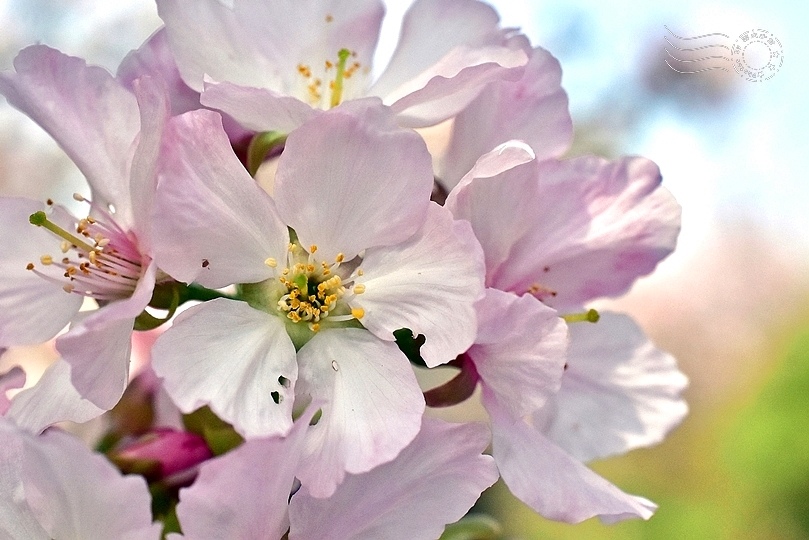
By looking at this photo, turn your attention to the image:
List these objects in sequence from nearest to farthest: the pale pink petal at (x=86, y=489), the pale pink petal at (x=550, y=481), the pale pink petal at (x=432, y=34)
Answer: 1. the pale pink petal at (x=86, y=489)
2. the pale pink petal at (x=550, y=481)
3. the pale pink petal at (x=432, y=34)

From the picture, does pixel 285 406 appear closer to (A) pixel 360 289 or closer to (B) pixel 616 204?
(A) pixel 360 289

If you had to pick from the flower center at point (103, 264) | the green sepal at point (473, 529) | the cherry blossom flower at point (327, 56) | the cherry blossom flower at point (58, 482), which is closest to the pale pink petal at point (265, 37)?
the cherry blossom flower at point (327, 56)

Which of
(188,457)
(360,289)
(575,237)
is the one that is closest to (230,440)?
(188,457)

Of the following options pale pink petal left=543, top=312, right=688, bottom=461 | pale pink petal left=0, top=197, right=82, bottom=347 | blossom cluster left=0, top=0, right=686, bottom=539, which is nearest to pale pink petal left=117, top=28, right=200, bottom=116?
blossom cluster left=0, top=0, right=686, bottom=539

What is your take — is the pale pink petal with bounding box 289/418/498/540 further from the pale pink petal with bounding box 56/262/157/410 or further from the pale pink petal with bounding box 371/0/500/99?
the pale pink petal with bounding box 371/0/500/99

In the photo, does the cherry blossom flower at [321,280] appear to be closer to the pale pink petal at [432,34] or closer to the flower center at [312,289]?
the flower center at [312,289]

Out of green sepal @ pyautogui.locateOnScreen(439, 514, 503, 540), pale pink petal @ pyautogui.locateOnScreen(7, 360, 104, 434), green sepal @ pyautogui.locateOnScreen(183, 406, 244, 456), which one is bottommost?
green sepal @ pyautogui.locateOnScreen(439, 514, 503, 540)
